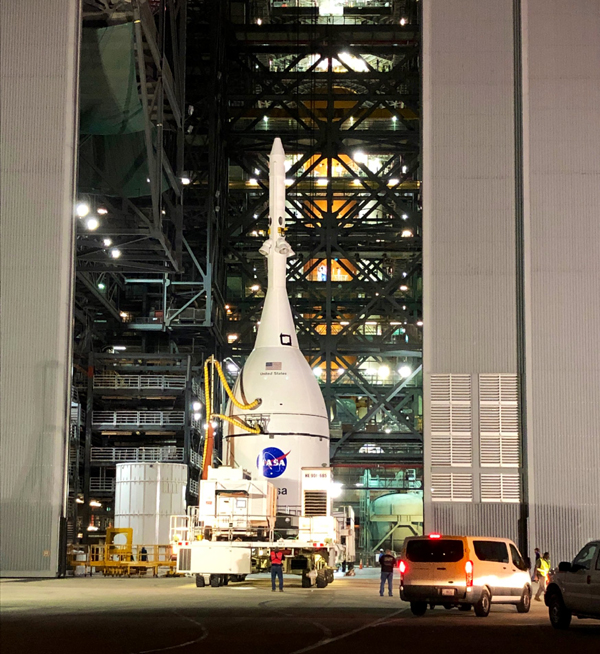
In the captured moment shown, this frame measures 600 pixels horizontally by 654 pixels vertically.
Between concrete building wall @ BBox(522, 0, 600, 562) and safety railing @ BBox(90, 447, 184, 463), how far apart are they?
28326 mm

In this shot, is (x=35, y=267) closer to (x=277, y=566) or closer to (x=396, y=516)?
(x=277, y=566)

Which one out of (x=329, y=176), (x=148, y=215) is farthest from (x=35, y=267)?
(x=329, y=176)

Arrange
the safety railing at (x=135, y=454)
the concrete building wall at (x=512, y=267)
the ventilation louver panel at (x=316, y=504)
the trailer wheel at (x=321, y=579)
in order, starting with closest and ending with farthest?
1. the concrete building wall at (x=512, y=267)
2. the trailer wheel at (x=321, y=579)
3. the ventilation louver panel at (x=316, y=504)
4. the safety railing at (x=135, y=454)

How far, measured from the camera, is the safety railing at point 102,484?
52.9 m

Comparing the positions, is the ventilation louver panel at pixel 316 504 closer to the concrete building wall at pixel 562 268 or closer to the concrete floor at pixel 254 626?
the concrete floor at pixel 254 626

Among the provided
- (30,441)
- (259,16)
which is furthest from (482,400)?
(259,16)

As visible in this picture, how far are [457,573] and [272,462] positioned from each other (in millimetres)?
14505

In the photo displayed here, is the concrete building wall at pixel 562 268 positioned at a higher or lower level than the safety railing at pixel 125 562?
higher

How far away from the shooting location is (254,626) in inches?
610

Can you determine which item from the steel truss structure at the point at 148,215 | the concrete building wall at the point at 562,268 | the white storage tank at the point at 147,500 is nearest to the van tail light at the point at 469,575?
the concrete building wall at the point at 562,268

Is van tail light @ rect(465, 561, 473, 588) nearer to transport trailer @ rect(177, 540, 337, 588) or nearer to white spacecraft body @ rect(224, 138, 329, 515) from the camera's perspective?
transport trailer @ rect(177, 540, 337, 588)

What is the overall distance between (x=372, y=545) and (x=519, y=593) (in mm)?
40636

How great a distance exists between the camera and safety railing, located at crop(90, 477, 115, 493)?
52.9m

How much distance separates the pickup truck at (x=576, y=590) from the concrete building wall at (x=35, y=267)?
52.8ft
